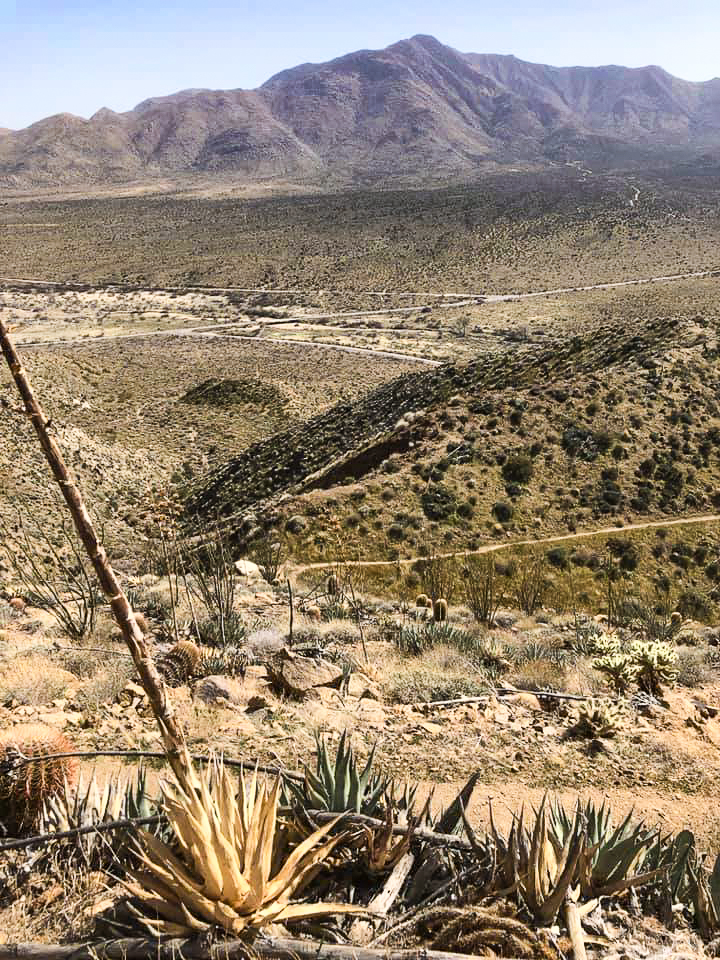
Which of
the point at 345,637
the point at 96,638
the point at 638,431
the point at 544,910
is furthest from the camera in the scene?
the point at 638,431

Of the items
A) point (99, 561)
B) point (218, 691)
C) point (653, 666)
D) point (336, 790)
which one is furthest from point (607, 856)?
point (653, 666)

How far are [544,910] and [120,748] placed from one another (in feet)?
13.7

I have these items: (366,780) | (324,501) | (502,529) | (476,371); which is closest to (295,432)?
(476,371)

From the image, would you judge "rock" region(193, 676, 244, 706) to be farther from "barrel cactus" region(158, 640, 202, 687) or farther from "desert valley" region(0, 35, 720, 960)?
"barrel cactus" region(158, 640, 202, 687)

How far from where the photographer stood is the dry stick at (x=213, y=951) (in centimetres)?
342

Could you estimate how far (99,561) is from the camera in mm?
3678

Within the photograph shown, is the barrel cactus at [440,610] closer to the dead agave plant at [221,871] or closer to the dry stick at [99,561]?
the dead agave plant at [221,871]

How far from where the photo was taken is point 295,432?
33844 millimetres

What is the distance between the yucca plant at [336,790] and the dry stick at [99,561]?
3.14 feet

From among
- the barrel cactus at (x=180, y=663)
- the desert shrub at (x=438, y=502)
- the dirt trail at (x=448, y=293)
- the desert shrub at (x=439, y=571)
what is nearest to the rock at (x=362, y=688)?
the barrel cactus at (x=180, y=663)

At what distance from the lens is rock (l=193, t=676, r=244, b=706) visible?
25.1ft

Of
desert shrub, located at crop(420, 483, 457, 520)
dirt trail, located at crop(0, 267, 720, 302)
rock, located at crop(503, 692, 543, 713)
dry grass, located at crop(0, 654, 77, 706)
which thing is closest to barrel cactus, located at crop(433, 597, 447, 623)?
rock, located at crop(503, 692, 543, 713)

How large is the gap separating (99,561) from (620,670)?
24.3ft

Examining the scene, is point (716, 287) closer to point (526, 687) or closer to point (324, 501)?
point (324, 501)
